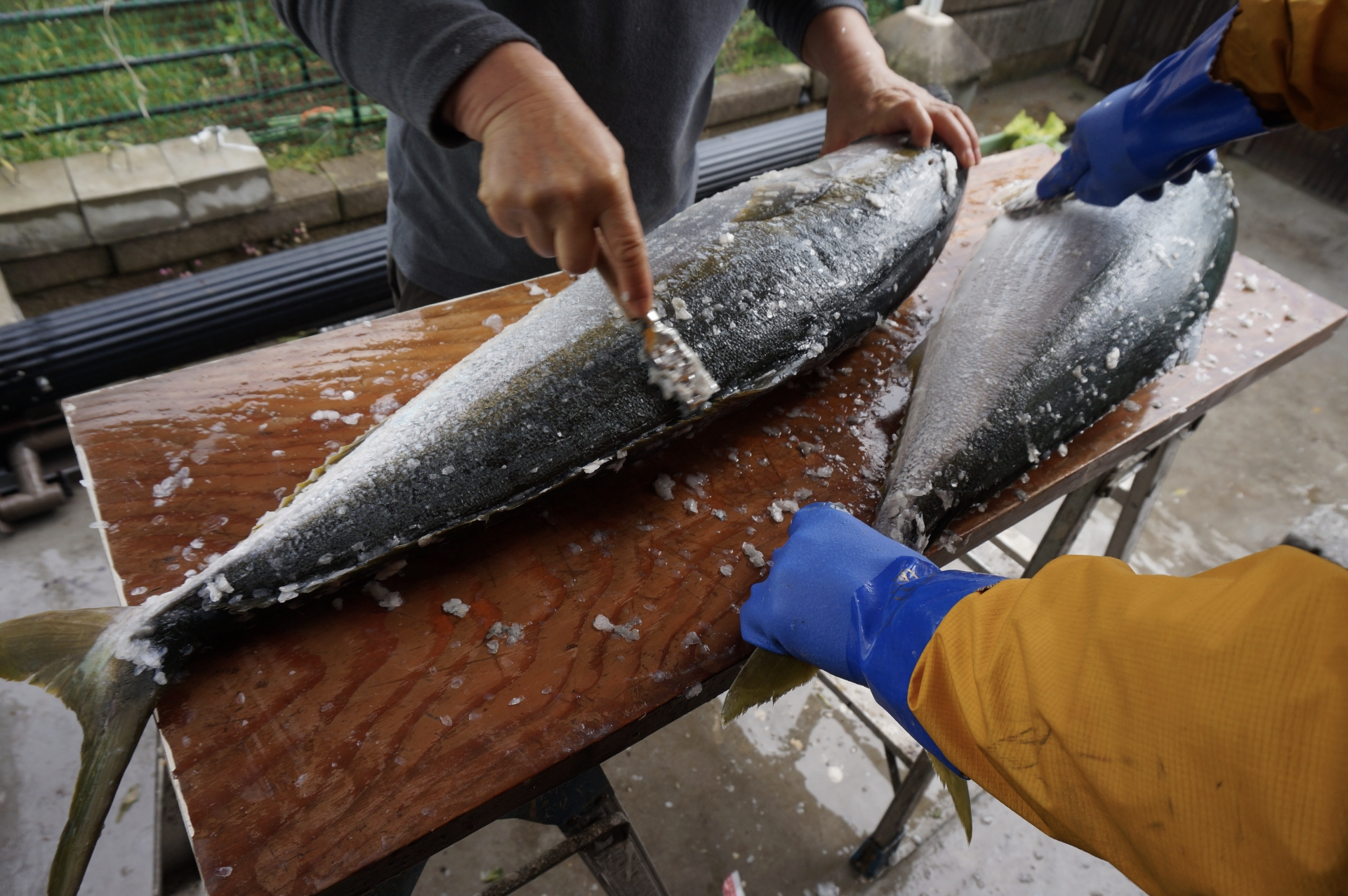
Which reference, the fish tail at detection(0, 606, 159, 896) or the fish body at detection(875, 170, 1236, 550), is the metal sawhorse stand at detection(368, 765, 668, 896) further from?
Answer: the fish body at detection(875, 170, 1236, 550)

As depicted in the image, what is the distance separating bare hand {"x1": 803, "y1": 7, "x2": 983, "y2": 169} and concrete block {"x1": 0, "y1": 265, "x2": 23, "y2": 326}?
3696 millimetres

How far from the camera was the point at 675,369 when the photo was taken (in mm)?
1634

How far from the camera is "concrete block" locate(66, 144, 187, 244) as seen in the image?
3.63 meters

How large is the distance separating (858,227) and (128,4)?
3.87 meters

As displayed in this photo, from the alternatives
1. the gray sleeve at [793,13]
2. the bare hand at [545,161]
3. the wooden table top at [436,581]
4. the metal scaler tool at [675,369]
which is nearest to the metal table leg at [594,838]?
the wooden table top at [436,581]

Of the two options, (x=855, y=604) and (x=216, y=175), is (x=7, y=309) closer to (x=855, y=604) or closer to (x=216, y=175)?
(x=216, y=175)

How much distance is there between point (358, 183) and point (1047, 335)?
155 inches

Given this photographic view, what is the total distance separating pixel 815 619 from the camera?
1.37m

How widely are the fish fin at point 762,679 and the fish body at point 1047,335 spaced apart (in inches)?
16.2

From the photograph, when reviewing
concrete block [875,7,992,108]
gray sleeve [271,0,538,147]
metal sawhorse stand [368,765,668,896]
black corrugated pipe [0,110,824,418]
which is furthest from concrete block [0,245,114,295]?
concrete block [875,7,992,108]

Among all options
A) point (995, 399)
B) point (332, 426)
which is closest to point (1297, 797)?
point (995, 399)

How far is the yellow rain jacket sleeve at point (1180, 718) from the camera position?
731 mm

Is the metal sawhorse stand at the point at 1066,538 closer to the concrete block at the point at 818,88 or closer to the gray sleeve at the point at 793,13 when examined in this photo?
the gray sleeve at the point at 793,13

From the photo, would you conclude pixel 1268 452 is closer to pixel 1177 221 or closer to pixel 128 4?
pixel 1177 221
